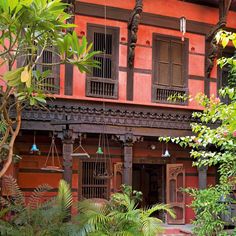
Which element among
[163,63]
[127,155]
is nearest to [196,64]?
[163,63]

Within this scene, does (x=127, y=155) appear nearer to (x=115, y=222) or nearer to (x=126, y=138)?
(x=126, y=138)

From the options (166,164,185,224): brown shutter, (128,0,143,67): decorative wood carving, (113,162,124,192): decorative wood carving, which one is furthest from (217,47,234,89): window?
(113,162,124,192): decorative wood carving

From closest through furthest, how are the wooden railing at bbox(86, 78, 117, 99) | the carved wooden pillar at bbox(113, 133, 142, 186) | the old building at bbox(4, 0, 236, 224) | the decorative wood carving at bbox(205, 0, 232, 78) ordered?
the old building at bbox(4, 0, 236, 224)
the carved wooden pillar at bbox(113, 133, 142, 186)
the wooden railing at bbox(86, 78, 117, 99)
the decorative wood carving at bbox(205, 0, 232, 78)

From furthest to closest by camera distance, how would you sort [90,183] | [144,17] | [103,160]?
[103,160], [90,183], [144,17]

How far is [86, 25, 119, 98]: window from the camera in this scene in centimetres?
1000

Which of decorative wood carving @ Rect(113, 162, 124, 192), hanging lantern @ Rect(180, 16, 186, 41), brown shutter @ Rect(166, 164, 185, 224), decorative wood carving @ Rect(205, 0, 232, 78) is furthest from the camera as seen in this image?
brown shutter @ Rect(166, 164, 185, 224)

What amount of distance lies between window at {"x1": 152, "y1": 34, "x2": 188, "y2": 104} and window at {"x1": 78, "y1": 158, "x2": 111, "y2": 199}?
7.17 feet

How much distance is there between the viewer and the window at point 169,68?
10531mm

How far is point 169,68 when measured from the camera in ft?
35.1

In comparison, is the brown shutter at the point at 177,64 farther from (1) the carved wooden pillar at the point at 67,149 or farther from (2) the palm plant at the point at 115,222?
(2) the palm plant at the point at 115,222

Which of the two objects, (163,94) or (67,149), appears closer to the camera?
(67,149)

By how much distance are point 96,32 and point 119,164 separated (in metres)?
3.19

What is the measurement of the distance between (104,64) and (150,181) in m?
4.77

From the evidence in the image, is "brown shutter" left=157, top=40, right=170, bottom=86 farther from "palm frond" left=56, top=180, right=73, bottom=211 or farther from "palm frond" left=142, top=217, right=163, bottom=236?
"palm frond" left=142, top=217, right=163, bottom=236
